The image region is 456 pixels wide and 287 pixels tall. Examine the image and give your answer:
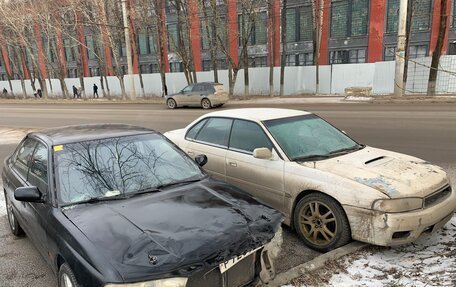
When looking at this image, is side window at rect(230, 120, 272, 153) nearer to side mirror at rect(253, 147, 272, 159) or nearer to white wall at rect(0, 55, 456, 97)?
side mirror at rect(253, 147, 272, 159)

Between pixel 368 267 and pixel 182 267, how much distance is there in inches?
82.4

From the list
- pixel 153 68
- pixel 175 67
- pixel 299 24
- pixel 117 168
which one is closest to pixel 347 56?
pixel 299 24

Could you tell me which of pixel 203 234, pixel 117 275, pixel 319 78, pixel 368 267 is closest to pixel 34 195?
pixel 117 275

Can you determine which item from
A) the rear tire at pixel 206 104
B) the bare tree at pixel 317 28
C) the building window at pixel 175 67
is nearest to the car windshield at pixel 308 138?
the rear tire at pixel 206 104

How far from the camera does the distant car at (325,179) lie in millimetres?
3648

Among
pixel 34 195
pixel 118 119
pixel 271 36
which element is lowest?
pixel 118 119

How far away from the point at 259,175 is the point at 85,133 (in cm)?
218

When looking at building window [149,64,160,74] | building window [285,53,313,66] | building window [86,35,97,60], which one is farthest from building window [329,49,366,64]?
building window [86,35,97,60]

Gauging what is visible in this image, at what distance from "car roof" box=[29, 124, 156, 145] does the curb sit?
2.20m

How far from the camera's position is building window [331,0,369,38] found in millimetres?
32812

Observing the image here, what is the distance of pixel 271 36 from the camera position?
3541cm

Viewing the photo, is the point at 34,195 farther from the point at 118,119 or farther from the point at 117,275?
the point at 118,119

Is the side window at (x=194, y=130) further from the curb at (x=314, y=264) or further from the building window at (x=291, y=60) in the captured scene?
the building window at (x=291, y=60)

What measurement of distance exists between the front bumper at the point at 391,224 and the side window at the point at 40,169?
3068 millimetres
